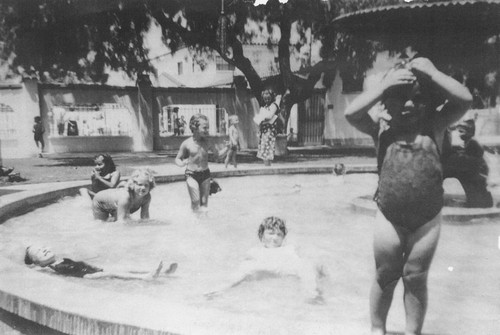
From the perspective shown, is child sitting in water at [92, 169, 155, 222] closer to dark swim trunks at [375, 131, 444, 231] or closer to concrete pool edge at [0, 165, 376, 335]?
concrete pool edge at [0, 165, 376, 335]

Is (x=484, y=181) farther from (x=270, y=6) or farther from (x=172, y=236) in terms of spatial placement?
(x=270, y=6)

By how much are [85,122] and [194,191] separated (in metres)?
2.79

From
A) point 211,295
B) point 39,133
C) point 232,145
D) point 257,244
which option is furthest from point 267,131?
point 211,295

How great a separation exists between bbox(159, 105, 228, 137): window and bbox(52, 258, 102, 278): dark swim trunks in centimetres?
582

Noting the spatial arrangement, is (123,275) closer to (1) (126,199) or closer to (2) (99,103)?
(1) (126,199)

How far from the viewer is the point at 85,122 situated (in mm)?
7758

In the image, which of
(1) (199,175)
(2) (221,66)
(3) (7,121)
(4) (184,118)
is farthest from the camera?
(2) (221,66)

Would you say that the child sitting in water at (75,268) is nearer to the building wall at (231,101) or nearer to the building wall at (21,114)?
the building wall at (21,114)

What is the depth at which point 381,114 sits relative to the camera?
2.33 meters

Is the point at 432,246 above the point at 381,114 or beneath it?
beneath

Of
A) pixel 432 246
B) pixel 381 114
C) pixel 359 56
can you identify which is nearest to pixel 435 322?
pixel 432 246

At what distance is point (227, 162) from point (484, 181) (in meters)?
5.37

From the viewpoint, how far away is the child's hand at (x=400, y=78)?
6.88 feet

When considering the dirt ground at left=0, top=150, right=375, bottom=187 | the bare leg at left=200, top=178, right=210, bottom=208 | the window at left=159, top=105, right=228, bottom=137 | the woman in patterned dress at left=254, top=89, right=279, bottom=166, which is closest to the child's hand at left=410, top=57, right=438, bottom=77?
the bare leg at left=200, top=178, right=210, bottom=208
